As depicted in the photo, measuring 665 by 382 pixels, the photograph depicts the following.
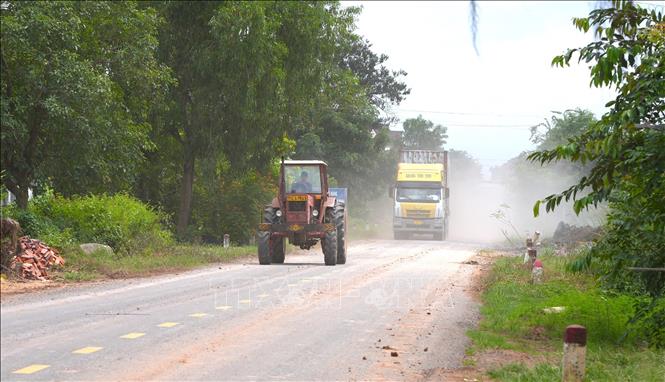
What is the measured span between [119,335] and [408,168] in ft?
122

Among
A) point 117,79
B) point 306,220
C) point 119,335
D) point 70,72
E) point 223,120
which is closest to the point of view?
point 119,335

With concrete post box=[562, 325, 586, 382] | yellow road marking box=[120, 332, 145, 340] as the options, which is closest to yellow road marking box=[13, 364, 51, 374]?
yellow road marking box=[120, 332, 145, 340]

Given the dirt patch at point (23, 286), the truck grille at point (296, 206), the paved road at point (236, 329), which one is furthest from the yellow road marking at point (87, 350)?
the truck grille at point (296, 206)

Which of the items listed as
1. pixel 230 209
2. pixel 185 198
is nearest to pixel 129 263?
pixel 185 198

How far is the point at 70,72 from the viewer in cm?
2064

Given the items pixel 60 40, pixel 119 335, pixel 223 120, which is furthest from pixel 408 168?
pixel 119 335

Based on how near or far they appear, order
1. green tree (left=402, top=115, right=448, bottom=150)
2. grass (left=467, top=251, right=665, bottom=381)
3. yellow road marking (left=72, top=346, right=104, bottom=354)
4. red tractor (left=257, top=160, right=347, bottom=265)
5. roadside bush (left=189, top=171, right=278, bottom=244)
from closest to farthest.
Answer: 1. grass (left=467, top=251, right=665, bottom=381)
2. yellow road marking (left=72, top=346, right=104, bottom=354)
3. red tractor (left=257, top=160, right=347, bottom=265)
4. roadside bush (left=189, top=171, right=278, bottom=244)
5. green tree (left=402, top=115, right=448, bottom=150)

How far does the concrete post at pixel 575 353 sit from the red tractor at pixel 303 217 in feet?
51.9

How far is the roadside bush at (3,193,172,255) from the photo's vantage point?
2242 centimetres

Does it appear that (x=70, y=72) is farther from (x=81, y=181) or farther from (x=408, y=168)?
(x=408, y=168)

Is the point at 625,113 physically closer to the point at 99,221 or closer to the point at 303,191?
the point at 303,191

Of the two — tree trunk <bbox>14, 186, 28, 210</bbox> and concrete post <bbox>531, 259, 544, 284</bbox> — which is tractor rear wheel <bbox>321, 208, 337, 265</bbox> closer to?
concrete post <bbox>531, 259, 544, 284</bbox>

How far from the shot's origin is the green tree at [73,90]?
67.4 feet

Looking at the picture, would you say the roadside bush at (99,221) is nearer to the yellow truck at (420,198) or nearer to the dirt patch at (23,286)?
the dirt patch at (23,286)
